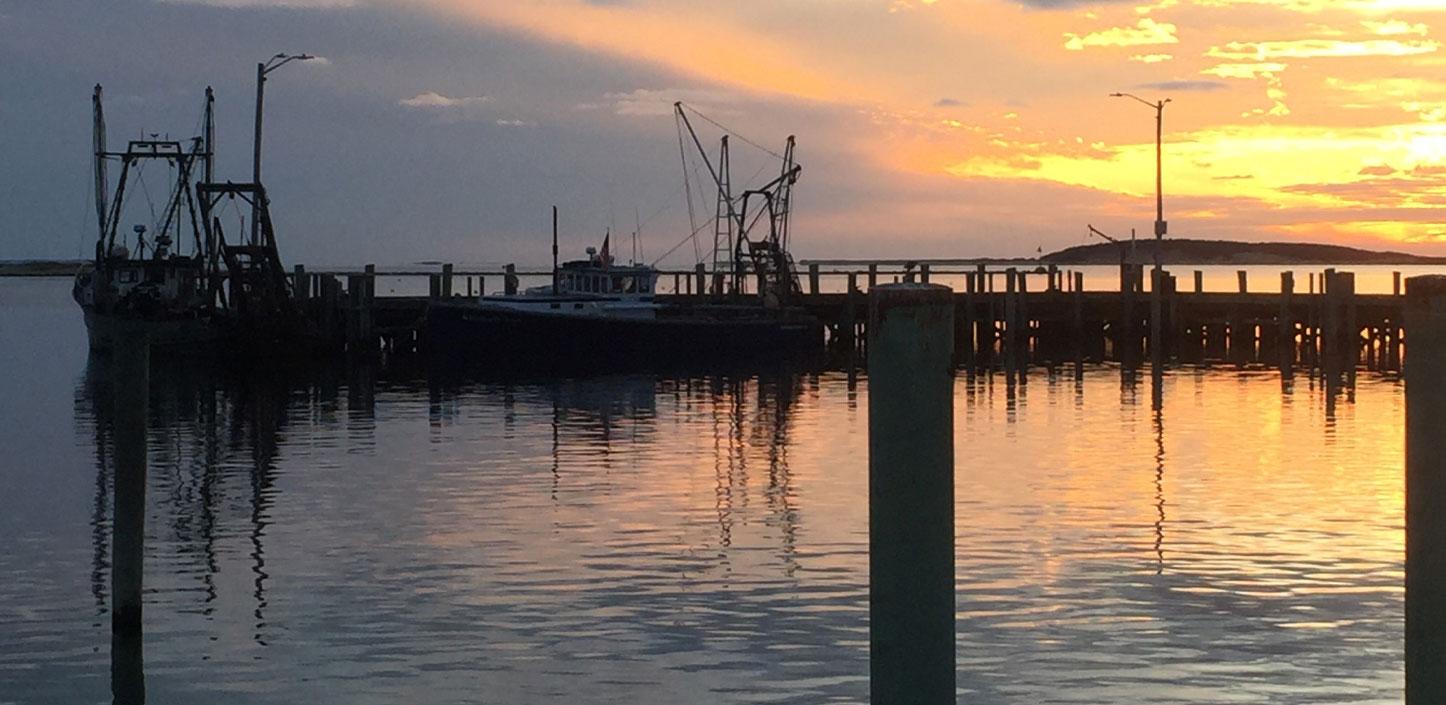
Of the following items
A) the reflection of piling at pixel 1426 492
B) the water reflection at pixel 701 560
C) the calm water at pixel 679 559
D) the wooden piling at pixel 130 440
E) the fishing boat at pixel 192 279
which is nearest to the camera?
the reflection of piling at pixel 1426 492

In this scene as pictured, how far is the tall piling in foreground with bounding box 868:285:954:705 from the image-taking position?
24.3 feet

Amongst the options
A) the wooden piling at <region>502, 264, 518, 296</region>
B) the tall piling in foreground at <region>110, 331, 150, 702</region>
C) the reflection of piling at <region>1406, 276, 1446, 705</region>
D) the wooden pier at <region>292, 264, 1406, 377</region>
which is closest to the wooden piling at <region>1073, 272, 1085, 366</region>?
the wooden pier at <region>292, 264, 1406, 377</region>

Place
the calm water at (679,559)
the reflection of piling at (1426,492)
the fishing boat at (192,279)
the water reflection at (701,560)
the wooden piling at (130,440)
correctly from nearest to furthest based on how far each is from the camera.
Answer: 1. the reflection of piling at (1426,492)
2. the wooden piling at (130,440)
3. the calm water at (679,559)
4. the water reflection at (701,560)
5. the fishing boat at (192,279)

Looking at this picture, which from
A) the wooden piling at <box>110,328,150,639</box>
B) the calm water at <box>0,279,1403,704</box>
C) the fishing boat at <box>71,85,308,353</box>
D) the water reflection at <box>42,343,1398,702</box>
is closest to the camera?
the wooden piling at <box>110,328,150,639</box>

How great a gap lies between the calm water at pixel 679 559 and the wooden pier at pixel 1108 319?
94.1ft

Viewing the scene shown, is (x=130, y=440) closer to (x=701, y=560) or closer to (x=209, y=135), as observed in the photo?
(x=701, y=560)

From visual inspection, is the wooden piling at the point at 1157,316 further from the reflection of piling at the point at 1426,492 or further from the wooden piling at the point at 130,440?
the reflection of piling at the point at 1426,492

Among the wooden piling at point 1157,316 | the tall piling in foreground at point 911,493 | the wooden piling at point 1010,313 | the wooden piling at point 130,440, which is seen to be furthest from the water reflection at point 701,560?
the wooden piling at point 1010,313

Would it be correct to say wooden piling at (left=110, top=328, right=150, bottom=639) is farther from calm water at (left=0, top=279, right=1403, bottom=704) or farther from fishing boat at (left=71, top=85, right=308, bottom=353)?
fishing boat at (left=71, top=85, right=308, bottom=353)

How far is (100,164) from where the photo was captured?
71.1 meters

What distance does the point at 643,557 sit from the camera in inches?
851

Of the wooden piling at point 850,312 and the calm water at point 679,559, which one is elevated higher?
the wooden piling at point 850,312

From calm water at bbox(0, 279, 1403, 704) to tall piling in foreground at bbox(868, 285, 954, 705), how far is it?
6938mm

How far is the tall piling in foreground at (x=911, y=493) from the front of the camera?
24.3 ft
